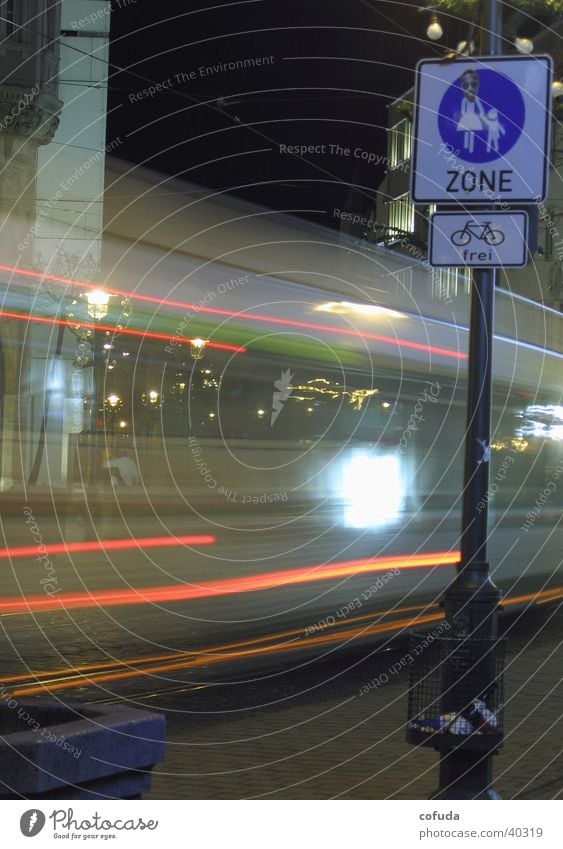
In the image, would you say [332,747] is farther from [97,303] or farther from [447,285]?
[447,285]

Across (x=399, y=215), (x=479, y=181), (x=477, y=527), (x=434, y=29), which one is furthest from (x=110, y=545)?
(x=399, y=215)

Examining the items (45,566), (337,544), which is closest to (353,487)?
(337,544)

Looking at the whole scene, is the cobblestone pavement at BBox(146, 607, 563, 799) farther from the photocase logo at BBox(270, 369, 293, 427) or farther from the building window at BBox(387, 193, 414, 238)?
the building window at BBox(387, 193, 414, 238)

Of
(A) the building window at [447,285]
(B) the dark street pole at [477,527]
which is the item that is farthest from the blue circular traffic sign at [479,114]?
(A) the building window at [447,285]

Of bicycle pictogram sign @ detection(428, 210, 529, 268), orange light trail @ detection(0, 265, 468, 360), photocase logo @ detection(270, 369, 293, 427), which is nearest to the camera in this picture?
bicycle pictogram sign @ detection(428, 210, 529, 268)

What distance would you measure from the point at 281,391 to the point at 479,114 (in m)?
2.33

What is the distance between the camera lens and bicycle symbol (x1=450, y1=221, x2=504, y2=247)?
6.63 metres

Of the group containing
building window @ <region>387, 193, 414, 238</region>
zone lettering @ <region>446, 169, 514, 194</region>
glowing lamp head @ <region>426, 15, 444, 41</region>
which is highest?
glowing lamp head @ <region>426, 15, 444, 41</region>

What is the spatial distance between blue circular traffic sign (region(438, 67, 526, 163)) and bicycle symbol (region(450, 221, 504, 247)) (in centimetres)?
34

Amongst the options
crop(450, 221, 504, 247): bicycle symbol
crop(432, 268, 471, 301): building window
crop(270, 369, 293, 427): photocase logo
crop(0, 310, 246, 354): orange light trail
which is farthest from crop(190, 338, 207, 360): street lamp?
crop(432, 268, 471, 301): building window

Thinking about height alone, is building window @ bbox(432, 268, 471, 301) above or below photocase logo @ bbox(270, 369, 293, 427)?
above

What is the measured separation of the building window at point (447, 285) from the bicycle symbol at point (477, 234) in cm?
413

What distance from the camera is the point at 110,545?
292 inches
